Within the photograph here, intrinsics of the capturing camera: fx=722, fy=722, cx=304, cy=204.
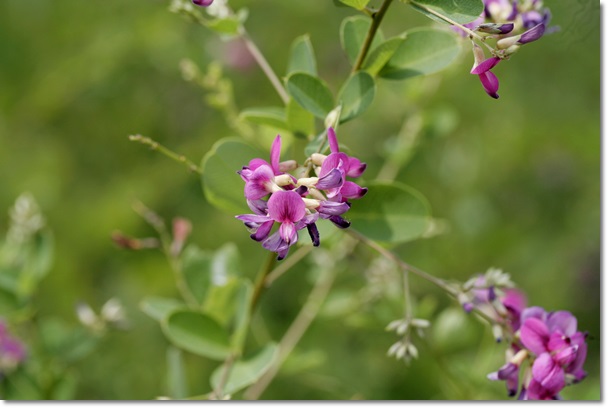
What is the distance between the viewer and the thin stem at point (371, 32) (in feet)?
2.74

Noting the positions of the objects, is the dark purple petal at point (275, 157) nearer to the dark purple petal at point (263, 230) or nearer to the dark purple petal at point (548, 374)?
the dark purple petal at point (263, 230)

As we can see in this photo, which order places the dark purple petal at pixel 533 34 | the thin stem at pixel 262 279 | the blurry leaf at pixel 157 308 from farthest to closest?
the blurry leaf at pixel 157 308 → the thin stem at pixel 262 279 → the dark purple petal at pixel 533 34

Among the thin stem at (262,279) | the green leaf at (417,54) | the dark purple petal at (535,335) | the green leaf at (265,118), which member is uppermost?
the green leaf at (417,54)

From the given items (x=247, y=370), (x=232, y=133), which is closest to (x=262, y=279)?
(x=247, y=370)

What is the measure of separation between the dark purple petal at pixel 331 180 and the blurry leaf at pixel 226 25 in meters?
0.42

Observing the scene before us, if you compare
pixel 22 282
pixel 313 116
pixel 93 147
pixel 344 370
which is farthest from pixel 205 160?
pixel 93 147

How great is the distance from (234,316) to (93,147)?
1532 millimetres

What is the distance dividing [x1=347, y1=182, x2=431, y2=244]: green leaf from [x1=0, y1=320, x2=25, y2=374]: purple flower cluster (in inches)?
28.9

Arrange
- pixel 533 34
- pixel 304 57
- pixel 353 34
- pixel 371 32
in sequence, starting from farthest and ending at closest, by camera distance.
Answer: pixel 304 57 < pixel 353 34 < pixel 371 32 < pixel 533 34

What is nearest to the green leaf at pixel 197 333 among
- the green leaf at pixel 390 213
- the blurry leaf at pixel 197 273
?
the blurry leaf at pixel 197 273

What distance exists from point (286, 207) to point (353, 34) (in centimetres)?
32

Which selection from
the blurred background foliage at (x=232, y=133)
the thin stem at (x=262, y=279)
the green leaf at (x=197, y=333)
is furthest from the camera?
the blurred background foliage at (x=232, y=133)

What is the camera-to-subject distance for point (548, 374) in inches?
37.3

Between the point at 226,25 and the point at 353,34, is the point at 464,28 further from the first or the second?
the point at 226,25
